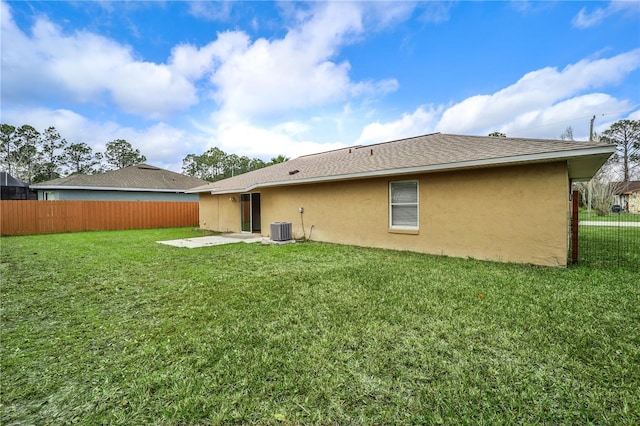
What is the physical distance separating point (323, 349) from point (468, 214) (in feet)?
18.9

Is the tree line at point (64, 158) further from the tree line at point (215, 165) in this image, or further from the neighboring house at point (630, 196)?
the neighboring house at point (630, 196)

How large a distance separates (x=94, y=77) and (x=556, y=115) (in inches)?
1173

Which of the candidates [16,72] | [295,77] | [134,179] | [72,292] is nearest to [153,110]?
A: [134,179]

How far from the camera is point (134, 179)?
2028cm

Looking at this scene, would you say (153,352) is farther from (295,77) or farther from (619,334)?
(295,77)

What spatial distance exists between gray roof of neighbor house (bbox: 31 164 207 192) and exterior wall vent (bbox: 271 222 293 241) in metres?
12.8

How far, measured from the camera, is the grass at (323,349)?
76.9 inches

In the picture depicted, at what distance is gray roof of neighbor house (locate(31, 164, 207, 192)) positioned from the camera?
17562 millimetres

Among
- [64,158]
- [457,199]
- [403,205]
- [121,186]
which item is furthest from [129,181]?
[64,158]

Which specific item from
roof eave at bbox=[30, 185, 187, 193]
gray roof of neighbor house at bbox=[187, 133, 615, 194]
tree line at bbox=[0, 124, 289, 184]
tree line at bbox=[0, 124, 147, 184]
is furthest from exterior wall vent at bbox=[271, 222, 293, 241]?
tree line at bbox=[0, 124, 147, 184]

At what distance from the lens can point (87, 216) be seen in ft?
48.6

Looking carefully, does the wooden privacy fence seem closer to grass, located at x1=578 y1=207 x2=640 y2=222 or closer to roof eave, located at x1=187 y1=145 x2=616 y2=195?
roof eave, located at x1=187 y1=145 x2=616 y2=195

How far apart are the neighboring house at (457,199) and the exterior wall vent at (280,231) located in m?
0.67

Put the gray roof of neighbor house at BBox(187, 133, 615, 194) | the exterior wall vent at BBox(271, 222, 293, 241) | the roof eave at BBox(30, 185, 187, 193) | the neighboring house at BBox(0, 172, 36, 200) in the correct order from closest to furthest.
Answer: the gray roof of neighbor house at BBox(187, 133, 615, 194)
the exterior wall vent at BBox(271, 222, 293, 241)
the roof eave at BBox(30, 185, 187, 193)
the neighboring house at BBox(0, 172, 36, 200)
